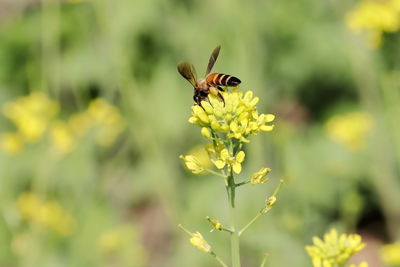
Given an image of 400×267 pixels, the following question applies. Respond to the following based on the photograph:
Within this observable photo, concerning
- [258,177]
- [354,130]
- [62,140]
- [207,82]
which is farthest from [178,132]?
[258,177]

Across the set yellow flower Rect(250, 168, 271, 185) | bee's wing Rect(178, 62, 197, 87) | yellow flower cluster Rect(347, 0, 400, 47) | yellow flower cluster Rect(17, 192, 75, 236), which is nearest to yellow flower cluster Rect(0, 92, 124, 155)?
yellow flower cluster Rect(17, 192, 75, 236)

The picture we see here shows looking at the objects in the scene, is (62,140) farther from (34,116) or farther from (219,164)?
(219,164)

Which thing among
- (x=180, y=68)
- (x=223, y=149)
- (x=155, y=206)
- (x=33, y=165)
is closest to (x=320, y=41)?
(x=155, y=206)

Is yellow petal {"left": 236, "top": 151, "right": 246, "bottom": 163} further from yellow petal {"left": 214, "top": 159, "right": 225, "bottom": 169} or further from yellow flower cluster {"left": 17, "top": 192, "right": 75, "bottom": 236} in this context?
yellow flower cluster {"left": 17, "top": 192, "right": 75, "bottom": 236}

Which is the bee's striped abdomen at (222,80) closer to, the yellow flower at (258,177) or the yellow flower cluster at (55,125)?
the yellow flower at (258,177)

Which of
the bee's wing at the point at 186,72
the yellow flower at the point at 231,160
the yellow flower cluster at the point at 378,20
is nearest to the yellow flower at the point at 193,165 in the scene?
the yellow flower at the point at 231,160

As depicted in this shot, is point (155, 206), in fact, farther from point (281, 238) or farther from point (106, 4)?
point (281, 238)

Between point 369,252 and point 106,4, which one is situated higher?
point 106,4
